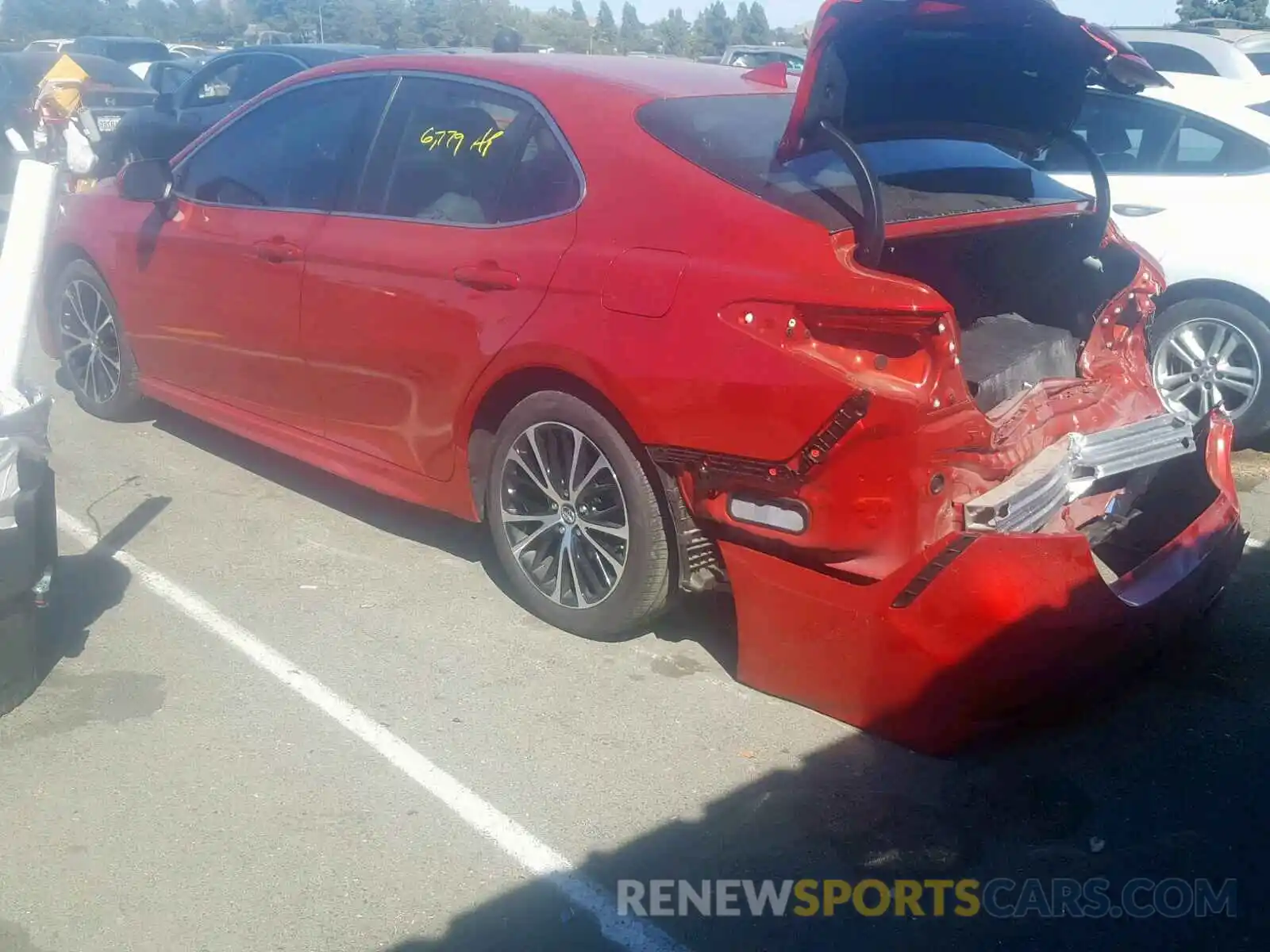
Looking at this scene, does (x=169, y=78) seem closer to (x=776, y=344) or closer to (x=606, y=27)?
(x=776, y=344)

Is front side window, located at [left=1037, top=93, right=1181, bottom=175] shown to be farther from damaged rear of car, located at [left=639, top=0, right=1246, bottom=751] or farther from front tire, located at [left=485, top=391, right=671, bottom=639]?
front tire, located at [left=485, top=391, right=671, bottom=639]

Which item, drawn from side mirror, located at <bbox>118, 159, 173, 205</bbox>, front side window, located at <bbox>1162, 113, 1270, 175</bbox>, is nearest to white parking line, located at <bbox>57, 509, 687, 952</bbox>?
side mirror, located at <bbox>118, 159, 173, 205</bbox>

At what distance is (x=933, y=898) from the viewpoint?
2.89 m

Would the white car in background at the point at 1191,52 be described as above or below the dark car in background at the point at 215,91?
above

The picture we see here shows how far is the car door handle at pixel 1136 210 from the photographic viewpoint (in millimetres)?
6070

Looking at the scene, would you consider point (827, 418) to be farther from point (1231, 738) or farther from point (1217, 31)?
point (1217, 31)

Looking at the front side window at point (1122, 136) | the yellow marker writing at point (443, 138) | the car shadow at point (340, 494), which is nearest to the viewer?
the yellow marker writing at point (443, 138)

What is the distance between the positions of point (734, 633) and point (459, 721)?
40.3 inches

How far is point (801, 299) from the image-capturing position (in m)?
3.19

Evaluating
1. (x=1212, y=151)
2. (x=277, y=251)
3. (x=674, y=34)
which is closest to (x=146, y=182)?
(x=277, y=251)

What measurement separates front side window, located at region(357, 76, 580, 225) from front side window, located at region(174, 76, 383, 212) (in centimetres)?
19

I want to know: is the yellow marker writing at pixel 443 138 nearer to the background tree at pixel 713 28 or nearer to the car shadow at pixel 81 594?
the car shadow at pixel 81 594

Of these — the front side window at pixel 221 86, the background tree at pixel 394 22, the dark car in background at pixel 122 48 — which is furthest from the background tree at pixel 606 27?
the front side window at pixel 221 86

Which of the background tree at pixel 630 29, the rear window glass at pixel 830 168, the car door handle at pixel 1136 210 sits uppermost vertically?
the rear window glass at pixel 830 168
